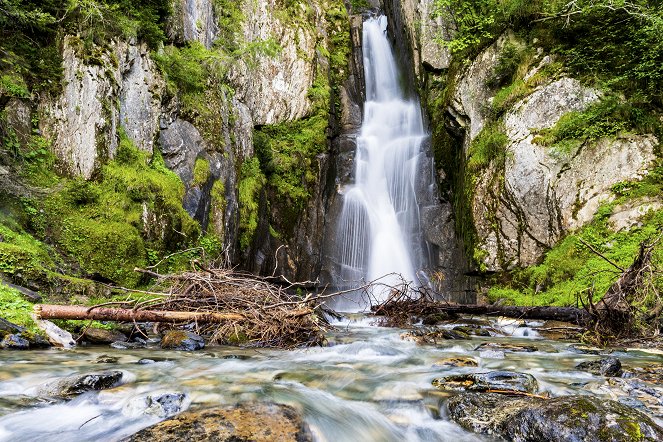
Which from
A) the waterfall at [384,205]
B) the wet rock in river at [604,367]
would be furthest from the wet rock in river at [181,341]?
the waterfall at [384,205]

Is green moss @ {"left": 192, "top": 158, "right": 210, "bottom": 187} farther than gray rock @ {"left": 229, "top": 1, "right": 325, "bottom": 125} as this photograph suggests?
No

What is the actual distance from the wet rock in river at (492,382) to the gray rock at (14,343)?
4.48 m

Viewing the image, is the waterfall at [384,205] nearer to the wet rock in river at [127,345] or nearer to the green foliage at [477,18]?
the green foliage at [477,18]

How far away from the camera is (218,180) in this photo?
10789 mm

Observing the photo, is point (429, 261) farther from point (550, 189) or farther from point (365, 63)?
point (365, 63)

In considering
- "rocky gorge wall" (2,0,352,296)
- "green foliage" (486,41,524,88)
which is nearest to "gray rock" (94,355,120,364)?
"rocky gorge wall" (2,0,352,296)

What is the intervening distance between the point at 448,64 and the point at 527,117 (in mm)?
5061

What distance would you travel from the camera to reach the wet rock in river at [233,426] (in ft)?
8.05

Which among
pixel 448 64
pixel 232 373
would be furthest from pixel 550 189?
Answer: pixel 232 373

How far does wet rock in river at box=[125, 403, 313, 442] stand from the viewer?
8.05ft

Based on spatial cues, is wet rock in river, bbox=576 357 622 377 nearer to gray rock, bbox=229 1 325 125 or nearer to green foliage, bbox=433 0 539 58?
green foliage, bbox=433 0 539 58

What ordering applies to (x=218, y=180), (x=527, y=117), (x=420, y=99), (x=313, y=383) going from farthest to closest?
(x=420, y=99)
(x=527, y=117)
(x=218, y=180)
(x=313, y=383)

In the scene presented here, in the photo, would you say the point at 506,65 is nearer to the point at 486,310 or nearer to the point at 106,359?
the point at 486,310

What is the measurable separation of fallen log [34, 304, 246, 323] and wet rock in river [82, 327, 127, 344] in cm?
42
